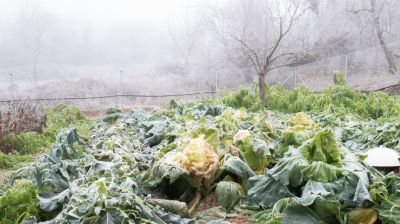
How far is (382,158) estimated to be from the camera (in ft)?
10.2

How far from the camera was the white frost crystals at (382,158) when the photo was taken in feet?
10.1

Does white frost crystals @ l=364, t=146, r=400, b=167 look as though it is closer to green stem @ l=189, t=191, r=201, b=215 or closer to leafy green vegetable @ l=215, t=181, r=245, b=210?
leafy green vegetable @ l=215, t=181, r=245, b=210

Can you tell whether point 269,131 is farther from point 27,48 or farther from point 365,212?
point 27,48

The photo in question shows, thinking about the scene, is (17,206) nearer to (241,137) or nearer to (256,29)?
(241,137)

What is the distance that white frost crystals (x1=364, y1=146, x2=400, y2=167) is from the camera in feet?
10.1

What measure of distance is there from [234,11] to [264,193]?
20.0m

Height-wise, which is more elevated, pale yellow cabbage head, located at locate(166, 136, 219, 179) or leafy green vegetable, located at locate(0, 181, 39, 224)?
pale yellow cabbage head, located at locate(166, 136, 219, 179)

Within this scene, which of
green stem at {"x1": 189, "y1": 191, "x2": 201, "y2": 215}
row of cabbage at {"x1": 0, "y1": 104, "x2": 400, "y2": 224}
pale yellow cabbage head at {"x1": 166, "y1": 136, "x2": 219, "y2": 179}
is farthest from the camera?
pale yellow cabbage head at {"x1": 166, "y1": 136, "x2": 219, "y2": 179}

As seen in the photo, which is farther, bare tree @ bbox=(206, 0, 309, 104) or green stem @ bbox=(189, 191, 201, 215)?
bare tree @ bbox=(206, 0, 309, 104)

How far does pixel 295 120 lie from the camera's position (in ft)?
14.1

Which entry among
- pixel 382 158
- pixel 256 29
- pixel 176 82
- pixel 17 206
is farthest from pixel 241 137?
pixel 176 82

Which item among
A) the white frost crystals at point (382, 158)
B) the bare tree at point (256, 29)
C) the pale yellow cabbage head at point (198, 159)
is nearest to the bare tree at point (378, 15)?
the bare tree at point (256, 29)

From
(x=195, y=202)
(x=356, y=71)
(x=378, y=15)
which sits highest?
(x=378, y=15)

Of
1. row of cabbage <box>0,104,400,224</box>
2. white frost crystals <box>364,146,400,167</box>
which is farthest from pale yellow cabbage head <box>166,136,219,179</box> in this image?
white frost crystals <box>364,146,400,167</box>
